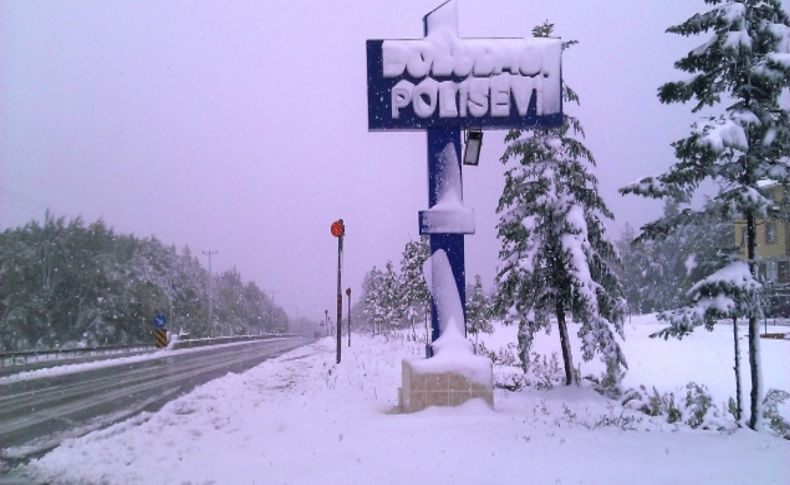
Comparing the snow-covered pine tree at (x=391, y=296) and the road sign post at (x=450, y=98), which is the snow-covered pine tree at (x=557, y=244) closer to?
the road sign post at (x=450, y=98)

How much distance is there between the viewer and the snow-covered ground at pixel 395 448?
20.4ft

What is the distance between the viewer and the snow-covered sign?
10.5 m

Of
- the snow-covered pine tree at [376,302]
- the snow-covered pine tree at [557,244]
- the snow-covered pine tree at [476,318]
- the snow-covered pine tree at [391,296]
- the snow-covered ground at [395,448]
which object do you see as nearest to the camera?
the snow-covered ground at [395,448]

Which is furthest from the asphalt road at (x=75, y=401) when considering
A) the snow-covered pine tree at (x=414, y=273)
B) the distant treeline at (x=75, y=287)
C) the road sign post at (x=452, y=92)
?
the distant treeline at (x=75, y=287)

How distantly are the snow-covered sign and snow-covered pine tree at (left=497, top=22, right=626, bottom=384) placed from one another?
16.7 feet

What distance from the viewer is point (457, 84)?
10555 mm

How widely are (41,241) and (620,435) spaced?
57480 millimetres

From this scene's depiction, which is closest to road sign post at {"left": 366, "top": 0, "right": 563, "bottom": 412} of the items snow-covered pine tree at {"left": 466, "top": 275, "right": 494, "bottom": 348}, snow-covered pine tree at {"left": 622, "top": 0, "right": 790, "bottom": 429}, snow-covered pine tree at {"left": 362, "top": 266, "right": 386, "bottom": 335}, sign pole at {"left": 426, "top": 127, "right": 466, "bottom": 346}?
sign pole at {"left": 426, "top": 127, "right": 466, "bottom": 346}

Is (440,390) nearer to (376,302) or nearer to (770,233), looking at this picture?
(770,233)

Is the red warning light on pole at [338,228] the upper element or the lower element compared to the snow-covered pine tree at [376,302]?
upper

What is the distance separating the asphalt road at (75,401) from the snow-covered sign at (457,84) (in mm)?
7105

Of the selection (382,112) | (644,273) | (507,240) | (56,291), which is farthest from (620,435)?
(644,273)

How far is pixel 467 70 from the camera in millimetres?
10523

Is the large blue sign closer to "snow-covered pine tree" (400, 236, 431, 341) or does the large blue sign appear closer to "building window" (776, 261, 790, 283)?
"snow-covered pine tree" (400, 236, 431, 341)
